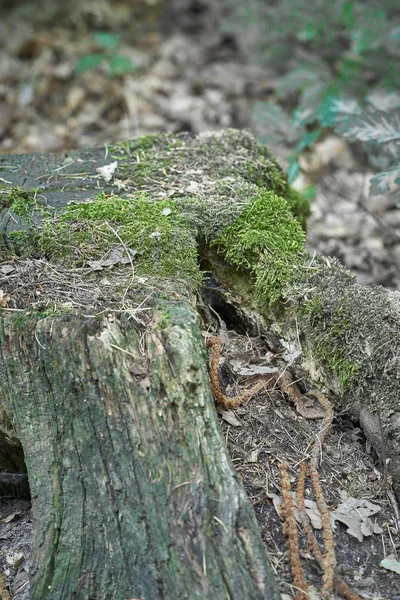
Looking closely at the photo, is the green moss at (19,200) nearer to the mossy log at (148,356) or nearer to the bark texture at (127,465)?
the mossy log at (148,356)

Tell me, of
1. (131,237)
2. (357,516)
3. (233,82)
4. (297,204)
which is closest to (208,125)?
(233,82)

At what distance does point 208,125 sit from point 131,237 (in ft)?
12.6

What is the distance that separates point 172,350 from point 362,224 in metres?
3.62

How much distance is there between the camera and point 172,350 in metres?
2.12

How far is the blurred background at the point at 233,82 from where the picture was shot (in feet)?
15.7

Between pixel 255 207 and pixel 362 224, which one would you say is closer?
pixel 255 207

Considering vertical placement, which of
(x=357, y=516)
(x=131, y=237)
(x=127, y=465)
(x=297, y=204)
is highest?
(x=131, y=237)

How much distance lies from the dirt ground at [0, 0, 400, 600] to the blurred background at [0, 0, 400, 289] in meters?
0.02

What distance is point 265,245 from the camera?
277 centimetres

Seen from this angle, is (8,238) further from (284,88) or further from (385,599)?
(284,88)

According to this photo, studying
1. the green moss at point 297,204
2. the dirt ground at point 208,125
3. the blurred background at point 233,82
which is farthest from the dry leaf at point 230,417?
the blurred background at point 233,82

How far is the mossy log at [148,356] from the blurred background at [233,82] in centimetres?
130

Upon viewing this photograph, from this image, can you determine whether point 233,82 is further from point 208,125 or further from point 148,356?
point 148,356

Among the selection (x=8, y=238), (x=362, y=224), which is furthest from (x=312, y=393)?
(x=362, y=224)
